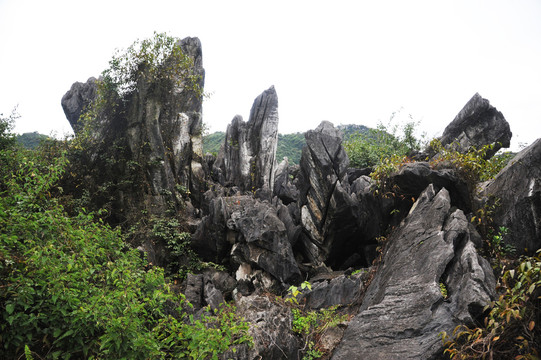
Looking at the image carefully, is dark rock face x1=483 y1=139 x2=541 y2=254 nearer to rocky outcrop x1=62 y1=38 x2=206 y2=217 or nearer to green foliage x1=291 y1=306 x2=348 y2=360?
green foliage x1=291 y1=306 x2=348 y2=360

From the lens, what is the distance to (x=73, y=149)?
15.7 meters

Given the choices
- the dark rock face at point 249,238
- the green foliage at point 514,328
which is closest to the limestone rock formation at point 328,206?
the dark rock face at point 249,238

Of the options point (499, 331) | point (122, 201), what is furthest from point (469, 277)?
point (122, 201)

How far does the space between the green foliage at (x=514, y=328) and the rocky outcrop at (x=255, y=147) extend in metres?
14.2

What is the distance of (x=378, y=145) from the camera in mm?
24766

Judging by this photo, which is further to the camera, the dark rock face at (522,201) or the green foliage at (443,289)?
the dark rock face at (522,201)

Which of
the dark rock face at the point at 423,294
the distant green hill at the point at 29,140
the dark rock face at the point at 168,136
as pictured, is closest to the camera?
the dark rock face at the point at 423,294

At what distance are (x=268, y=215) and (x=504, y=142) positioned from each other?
477 inches

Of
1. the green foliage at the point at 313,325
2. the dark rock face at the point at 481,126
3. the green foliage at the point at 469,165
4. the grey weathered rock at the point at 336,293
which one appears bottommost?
the green foliage at the point at 313,325

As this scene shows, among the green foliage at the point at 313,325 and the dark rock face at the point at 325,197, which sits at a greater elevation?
the dark rock face at the point at 325,197

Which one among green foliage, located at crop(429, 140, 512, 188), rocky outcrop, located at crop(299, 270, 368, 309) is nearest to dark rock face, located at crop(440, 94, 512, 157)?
green foliage, located at crop(429, 140, 512, 188)

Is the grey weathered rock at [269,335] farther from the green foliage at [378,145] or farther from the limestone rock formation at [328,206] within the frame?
the green foliage at [378,145]

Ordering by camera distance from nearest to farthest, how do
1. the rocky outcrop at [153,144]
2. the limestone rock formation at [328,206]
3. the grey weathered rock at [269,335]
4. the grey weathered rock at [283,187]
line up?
the grey weathered rock at [269,335], the limestone rock formation at [328,206], the rocky outcrop at [153,144], the grey weathered rock at [283,187]

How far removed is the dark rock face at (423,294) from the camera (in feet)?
17.9
